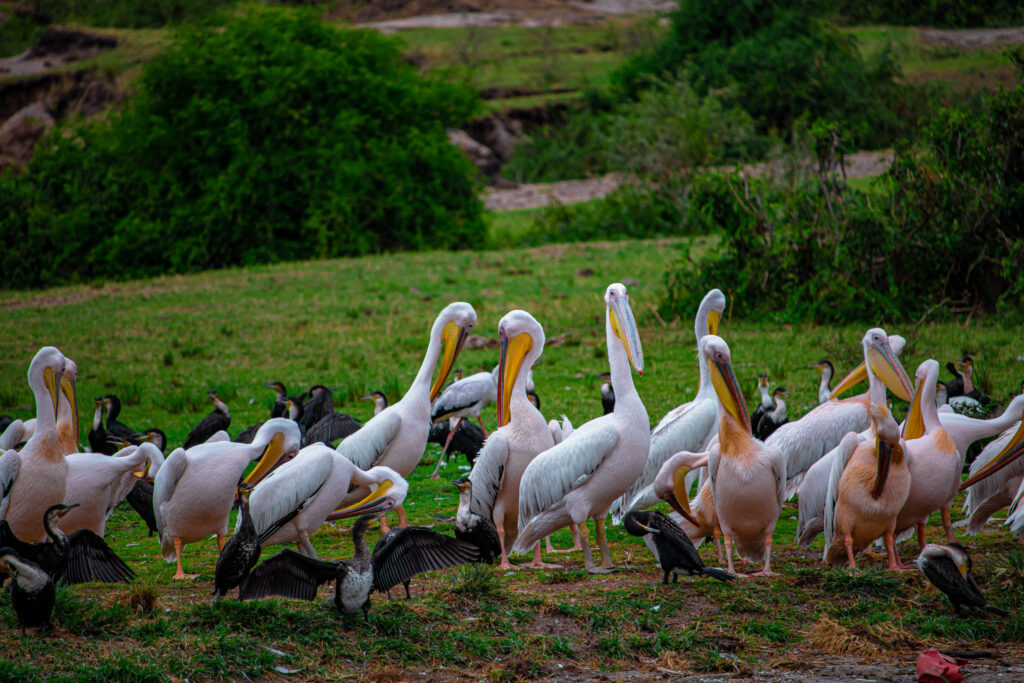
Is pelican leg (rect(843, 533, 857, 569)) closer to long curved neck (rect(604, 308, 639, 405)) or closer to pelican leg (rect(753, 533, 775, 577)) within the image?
pelican leg (rect(753, 533, 775, 577))

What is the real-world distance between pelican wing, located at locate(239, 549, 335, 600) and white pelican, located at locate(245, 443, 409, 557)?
2.56 feet

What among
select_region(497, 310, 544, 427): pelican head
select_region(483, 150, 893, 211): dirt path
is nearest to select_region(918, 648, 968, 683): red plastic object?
select_region(497, 310, 544, 427): pelican head

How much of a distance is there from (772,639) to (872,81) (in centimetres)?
3592

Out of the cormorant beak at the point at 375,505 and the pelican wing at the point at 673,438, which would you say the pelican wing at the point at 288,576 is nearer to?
the cormorant beak at the point at 375,505

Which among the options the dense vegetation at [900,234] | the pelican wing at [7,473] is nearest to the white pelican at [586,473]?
the pelican wing at [7,473]

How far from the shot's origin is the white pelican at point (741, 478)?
5992 millimetres

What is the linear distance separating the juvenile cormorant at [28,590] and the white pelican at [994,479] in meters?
5.49

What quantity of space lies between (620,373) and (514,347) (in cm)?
89

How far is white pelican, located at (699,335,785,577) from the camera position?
236 inches

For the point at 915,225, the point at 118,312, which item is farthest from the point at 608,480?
the point at 118,312

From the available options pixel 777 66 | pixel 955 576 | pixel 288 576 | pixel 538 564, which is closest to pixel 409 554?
pixel 288 576

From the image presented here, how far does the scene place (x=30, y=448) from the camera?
636cm

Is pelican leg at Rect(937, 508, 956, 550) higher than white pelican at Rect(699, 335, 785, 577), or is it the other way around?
white pelican at Rect(699, 335, 785, 577)

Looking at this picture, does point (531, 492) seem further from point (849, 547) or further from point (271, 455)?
point (849, 547)
